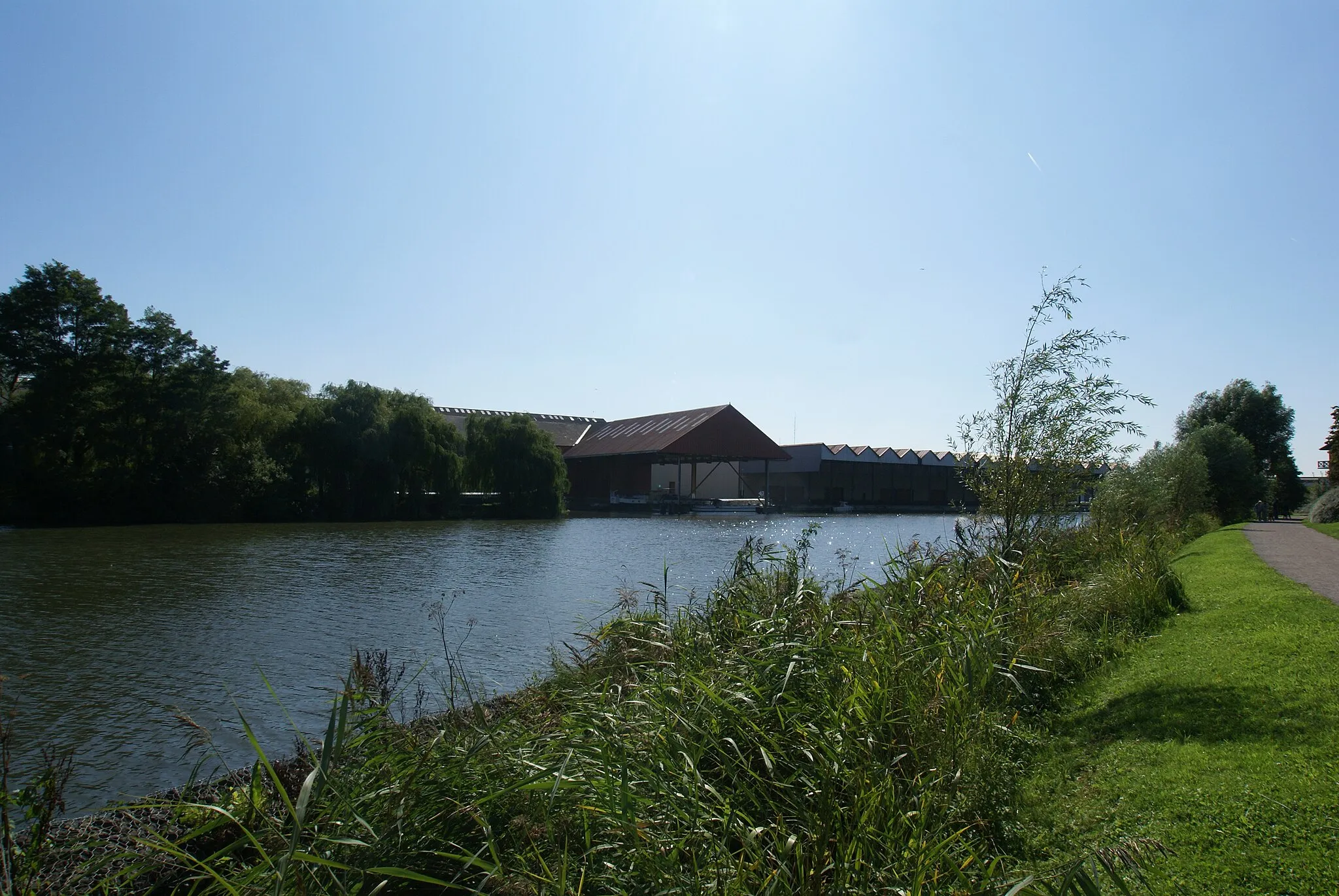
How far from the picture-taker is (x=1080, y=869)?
2.22 metres

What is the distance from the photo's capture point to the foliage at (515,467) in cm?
4509

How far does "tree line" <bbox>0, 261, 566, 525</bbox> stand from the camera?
35125mm

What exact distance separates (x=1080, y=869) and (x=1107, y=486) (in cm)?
1686

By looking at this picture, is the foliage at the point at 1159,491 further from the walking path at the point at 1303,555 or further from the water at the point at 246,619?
the water at the point at 246,619

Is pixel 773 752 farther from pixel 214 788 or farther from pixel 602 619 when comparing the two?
pixel 602 619

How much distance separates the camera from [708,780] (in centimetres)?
403

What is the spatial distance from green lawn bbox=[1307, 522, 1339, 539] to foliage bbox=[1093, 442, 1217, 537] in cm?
252

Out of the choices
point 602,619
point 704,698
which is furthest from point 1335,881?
point 602,619

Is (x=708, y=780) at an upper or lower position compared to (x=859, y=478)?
lower

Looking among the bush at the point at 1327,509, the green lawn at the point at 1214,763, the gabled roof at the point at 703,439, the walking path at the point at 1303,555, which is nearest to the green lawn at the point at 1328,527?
the walking path at the point at 1303,555

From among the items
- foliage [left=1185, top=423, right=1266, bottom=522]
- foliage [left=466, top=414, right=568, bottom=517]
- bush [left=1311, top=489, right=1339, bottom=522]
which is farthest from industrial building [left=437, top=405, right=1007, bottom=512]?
bush [left=1311, top=489, right=1339, bottom=522]

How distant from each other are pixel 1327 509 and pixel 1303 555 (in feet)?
43.4

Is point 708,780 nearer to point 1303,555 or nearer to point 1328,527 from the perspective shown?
point 1303,555

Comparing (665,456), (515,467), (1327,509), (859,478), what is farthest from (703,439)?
(1327,509)
